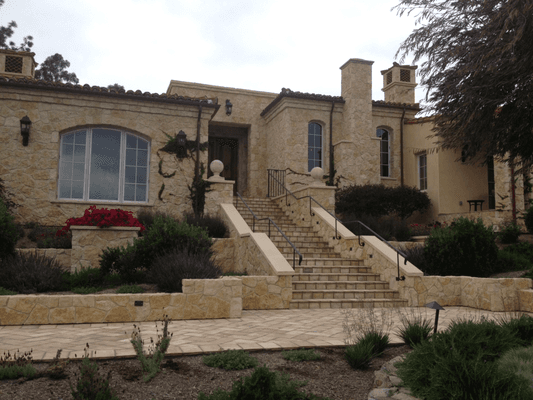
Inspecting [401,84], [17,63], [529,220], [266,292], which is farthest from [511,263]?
[17,63]

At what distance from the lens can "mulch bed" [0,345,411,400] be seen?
3.58m

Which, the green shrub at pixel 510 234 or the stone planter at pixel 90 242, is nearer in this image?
the stone planter at pixel 90 242

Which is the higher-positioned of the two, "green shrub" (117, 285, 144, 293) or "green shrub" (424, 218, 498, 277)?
"green shrub" (424, 218, 498, 277)

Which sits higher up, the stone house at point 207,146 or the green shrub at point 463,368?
the stone house at point 207,146

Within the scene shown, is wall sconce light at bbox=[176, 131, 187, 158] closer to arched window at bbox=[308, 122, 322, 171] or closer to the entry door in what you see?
the entry door

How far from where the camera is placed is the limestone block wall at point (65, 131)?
13047mm

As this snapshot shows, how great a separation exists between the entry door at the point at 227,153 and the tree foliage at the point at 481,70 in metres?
8.92

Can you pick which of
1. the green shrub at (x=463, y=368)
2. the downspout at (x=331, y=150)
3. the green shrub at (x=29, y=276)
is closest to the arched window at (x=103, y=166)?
the green shrub at (x=29, y=276)

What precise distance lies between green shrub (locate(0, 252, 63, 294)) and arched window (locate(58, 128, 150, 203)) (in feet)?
18.3

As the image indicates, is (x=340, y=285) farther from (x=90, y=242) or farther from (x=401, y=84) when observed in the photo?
(x=401, y=84)

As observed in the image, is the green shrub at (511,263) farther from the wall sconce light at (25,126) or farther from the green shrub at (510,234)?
the wall sconce light at (25,126)

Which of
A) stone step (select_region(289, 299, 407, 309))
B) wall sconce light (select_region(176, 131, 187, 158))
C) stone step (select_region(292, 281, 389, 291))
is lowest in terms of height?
stone step (select_region(289, 299, 407, 309))

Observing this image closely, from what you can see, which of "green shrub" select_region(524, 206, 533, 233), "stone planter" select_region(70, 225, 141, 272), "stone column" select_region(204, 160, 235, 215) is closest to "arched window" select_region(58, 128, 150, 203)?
"stone column" select_region(204, 160, 235, 215)

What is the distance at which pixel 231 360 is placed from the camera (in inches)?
174
